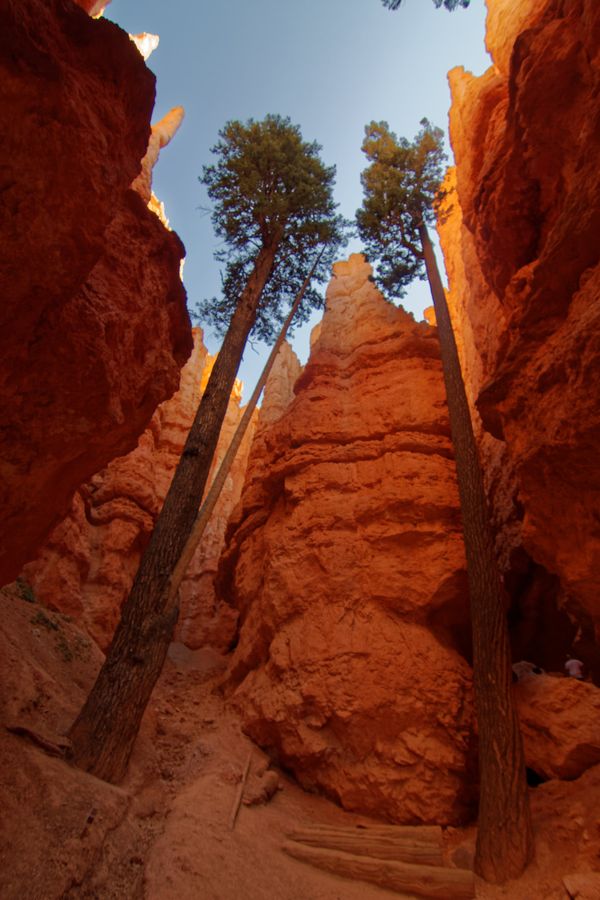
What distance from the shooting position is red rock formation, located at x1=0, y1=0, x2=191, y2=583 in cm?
326

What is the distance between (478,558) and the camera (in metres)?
7.05

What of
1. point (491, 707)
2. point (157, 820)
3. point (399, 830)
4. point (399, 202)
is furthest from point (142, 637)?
point (399, 202)

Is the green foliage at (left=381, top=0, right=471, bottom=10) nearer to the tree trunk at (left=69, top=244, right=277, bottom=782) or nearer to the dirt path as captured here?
the tree trunk at (left=69, top=244, right=277, bottom=782)

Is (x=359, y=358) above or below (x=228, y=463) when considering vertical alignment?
above

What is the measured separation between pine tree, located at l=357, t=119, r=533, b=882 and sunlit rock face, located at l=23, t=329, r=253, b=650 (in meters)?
9.81

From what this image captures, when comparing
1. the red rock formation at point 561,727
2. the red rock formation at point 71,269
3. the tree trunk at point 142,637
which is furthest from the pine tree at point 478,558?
the red rock formation at point 71,269

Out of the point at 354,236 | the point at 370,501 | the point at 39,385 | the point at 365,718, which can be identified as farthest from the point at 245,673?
the point at 354,236

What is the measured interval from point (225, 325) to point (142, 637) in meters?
8.17

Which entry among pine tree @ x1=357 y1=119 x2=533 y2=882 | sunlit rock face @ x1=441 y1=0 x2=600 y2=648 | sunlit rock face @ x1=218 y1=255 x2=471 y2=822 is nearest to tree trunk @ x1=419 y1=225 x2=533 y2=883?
pine tree @ x1=357 y1=119 x2=533 y2=882

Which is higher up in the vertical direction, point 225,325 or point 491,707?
point 225,325

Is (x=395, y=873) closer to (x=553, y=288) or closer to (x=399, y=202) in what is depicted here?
(x=553, y=288)

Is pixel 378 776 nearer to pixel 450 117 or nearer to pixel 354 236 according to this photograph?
pixel 354 236

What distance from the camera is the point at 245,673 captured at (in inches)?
405

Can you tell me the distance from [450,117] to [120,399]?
12688 mm
